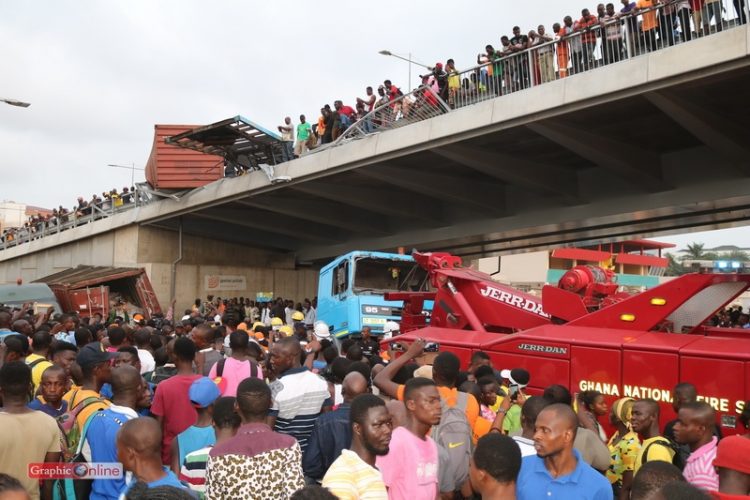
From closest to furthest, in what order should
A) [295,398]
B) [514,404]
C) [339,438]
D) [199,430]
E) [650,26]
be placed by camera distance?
1. [339,438]
2. [199,430]
3. [295,398]
4. [514,404]
5. [650,26]

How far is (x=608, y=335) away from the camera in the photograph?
7215mm

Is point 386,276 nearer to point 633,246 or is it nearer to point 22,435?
point 22,435

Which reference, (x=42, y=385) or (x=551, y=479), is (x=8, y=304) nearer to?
(x=42, y=385)

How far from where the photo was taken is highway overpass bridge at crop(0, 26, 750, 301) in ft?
42.2

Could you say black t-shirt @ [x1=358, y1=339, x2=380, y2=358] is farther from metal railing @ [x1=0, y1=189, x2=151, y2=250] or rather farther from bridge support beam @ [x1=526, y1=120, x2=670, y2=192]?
metal railing @ [x1=0, y1=189, x2=151, y2=250]

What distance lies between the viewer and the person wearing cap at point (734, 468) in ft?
10.3

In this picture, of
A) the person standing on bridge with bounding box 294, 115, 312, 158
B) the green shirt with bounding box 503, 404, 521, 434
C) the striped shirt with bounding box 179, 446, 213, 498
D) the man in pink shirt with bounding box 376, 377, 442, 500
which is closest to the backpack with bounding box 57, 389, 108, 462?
the striped shirt with bounding box 179, 446, 213, 498

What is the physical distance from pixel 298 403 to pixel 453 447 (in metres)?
1.23

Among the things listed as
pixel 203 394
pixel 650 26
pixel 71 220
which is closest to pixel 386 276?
pixel 650 26

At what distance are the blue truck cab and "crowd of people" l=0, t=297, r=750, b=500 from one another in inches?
306

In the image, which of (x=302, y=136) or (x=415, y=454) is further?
(x=302, y=136)

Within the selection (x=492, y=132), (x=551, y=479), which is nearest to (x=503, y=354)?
(x=551, y=479)

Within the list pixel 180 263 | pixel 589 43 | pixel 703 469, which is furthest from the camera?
pixel 180 263

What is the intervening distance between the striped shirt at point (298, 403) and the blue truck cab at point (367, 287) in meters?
8.86
